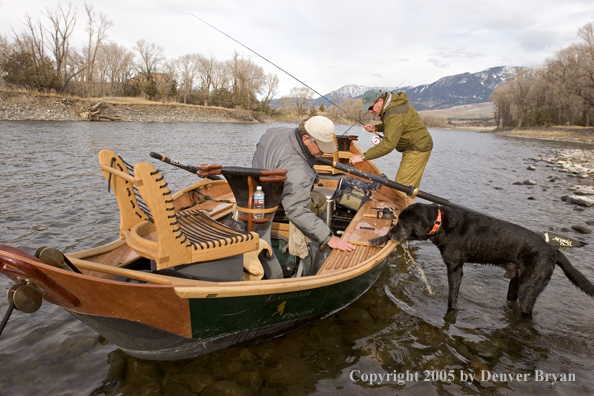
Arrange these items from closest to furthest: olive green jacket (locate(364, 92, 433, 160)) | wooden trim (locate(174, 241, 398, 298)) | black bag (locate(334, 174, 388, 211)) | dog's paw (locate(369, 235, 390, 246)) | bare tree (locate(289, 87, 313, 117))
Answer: wooden trim (locate(174, 241, 398, 298)), dog's paw (locate(369, 235, 390, 246)), olive green jacket (locate(364, 92, 433, 160)), black bag (locate(334, 174, 388, 211)), bare tree (locate(289, 87, 313, 117))

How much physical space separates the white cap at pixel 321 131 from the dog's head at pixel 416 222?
1229 millimetres

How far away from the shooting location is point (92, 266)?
260 cm

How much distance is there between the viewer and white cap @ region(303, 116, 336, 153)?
11.4ft

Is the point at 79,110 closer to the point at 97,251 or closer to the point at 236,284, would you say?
the point at 97,251

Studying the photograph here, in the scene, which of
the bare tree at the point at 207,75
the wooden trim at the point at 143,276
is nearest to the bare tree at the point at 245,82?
the bare tree at the point at 207,75

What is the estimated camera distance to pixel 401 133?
552cm

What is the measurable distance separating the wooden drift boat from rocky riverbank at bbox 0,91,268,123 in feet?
113

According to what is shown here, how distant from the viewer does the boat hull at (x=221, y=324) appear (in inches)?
105

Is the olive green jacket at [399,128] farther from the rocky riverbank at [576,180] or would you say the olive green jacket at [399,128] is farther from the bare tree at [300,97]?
the bare tree at [300,97]

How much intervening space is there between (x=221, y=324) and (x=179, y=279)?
0.58m

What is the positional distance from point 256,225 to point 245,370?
1.36 m

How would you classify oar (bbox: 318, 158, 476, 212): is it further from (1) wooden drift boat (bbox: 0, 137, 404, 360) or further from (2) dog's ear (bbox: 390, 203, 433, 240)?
(1) wooden drift boat (bbox: 0, 137, 404, 360)

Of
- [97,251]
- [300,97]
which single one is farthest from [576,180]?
[300,97]

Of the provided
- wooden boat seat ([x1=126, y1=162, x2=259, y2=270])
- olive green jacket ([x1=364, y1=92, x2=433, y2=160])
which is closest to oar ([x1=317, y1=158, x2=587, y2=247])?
olive green jacket ([x1=364, y1=92, x2=433, y2=160])
